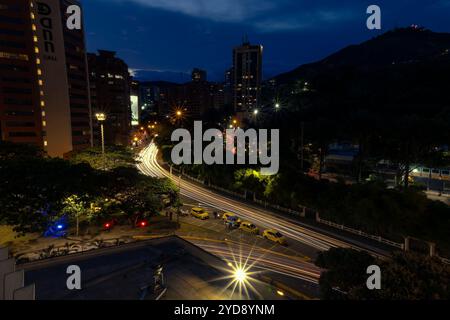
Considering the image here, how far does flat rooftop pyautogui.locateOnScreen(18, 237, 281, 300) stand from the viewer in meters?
13.5

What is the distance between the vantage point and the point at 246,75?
6358 inches

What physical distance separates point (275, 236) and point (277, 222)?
5004 millimetres

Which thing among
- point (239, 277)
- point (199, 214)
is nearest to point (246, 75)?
point (199, 214)

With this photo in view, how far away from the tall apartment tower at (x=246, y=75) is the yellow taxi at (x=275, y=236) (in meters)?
136

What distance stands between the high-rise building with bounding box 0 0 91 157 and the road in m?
27.8

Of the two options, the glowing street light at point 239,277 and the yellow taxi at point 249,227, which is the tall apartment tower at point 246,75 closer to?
the yellow taxi at point 249,227

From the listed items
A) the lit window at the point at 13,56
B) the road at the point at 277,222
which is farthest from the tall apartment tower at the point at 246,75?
the road at the point at 277,222

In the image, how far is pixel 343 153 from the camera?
180 ft

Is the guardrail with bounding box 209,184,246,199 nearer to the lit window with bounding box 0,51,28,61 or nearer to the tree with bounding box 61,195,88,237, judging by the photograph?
the tree with bounding box 61,195,88,237

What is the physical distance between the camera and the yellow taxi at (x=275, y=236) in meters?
27.6

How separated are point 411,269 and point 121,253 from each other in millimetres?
16490

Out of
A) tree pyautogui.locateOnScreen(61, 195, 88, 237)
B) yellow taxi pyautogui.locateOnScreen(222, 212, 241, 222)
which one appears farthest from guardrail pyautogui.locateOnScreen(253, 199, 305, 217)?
tree pyautogui.locateOnScreen(61, 195, 88, 237)

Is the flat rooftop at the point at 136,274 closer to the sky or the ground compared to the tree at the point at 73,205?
closer to the ground
